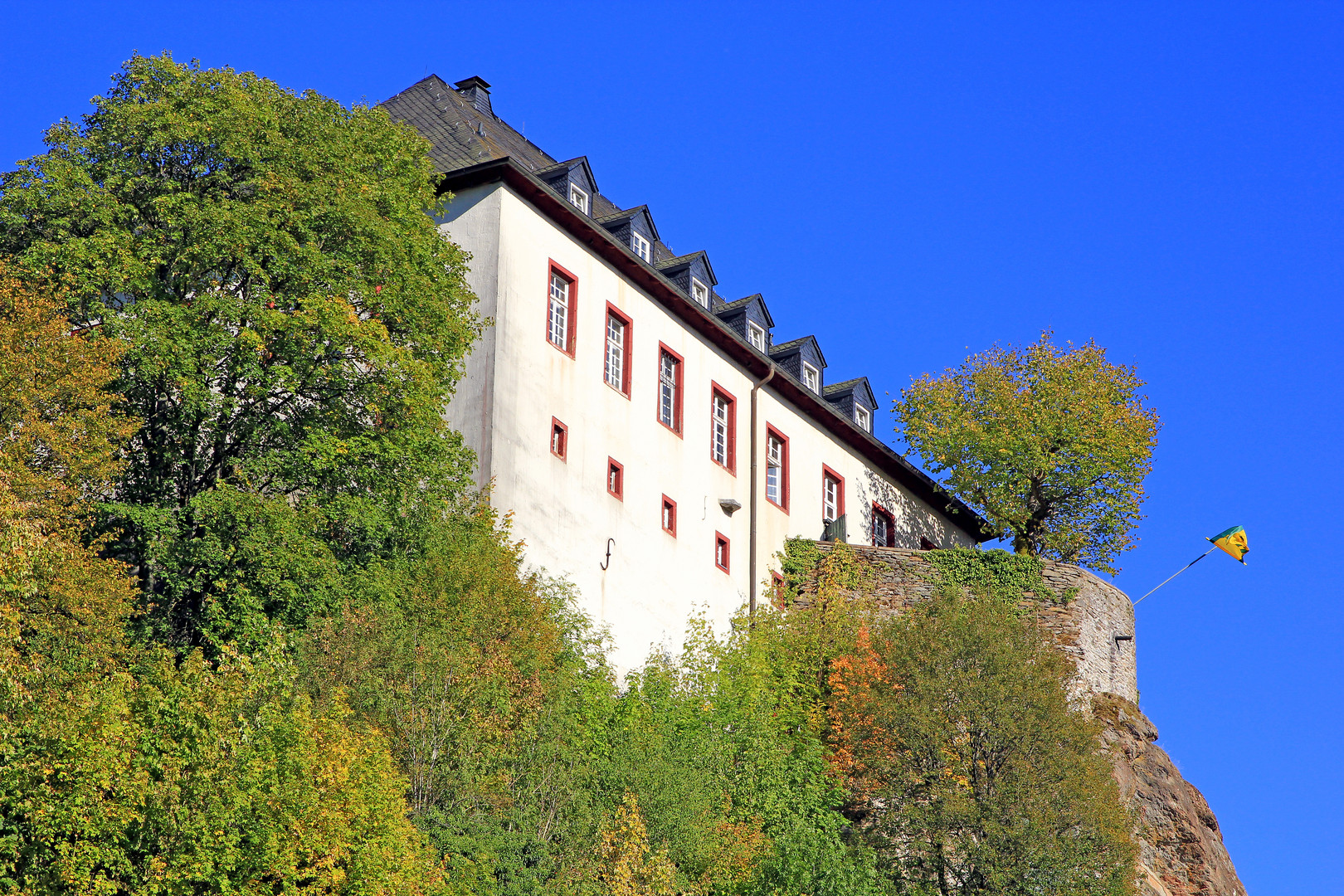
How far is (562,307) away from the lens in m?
39.7

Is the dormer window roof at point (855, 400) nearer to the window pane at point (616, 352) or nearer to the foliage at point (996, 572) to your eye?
the foliage at point (996, 572)

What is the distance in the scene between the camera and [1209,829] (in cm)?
4519

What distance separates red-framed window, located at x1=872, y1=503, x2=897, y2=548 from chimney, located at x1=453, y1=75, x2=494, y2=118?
16.0 m

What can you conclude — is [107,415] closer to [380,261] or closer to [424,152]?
[380,261]

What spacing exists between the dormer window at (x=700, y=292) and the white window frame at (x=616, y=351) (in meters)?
3.92

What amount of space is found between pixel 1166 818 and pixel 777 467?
43.4 ft

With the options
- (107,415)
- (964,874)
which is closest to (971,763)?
(964,874)

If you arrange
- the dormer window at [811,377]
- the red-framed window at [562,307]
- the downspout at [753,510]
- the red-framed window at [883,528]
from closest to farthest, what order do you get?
1. the red-framed window at [562,307]
2. the downspout at [753,510]
3. the dormer window at [811,377]
4. the red-framed window at [883,528]

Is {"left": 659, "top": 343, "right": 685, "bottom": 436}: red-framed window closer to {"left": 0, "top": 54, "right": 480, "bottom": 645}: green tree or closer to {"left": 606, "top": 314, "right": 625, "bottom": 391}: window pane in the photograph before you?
{"left": 606, "top": 314, "right": 625, "bottom": 391}: window pane

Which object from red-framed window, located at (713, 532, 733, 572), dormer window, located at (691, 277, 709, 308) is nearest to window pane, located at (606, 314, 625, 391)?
dormer window, located at (691, 277, 709, 308)

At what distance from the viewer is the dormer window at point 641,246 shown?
4319 centimetres

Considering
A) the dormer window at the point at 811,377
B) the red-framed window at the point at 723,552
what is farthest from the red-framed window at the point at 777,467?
the dormer window at the point at 811,377

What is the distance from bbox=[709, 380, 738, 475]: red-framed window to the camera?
44.8 metres

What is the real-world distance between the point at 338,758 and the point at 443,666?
503 centimetres
